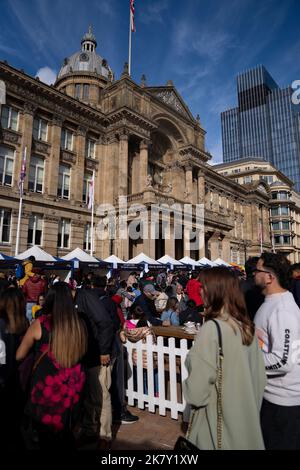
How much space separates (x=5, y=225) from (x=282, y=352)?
23497 millimetres

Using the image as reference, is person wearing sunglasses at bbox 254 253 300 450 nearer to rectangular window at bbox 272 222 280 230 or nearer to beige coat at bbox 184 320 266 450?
beige coat at bbox 184 320 266 450

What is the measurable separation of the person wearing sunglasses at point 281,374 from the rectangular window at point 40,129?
86.9 ft

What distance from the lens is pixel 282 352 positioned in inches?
98.0

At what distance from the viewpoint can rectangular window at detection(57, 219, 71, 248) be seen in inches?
1018

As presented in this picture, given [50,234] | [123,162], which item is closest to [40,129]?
[123,162]

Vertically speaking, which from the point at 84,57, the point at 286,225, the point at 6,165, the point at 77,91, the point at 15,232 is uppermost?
the point at 84,57

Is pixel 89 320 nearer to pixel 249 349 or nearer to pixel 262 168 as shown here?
pixel 249 349

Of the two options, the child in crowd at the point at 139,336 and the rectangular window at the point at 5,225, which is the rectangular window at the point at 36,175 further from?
the child in crowd at the point at 139,336

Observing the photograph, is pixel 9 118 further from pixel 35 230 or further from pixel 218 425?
pixel 218 425

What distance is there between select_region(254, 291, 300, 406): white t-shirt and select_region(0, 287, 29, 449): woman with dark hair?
2.71 metres

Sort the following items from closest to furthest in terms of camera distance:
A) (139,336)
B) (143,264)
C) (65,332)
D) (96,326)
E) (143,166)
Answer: (65,332) → (96,326) → (139,336) → (143,264) → (143,166)

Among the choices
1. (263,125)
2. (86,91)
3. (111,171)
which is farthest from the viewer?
(263,125)

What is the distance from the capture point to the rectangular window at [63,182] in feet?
86.7

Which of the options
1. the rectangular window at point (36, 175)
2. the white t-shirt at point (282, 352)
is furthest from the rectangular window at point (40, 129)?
the white t-shirt at point (282, 352)
